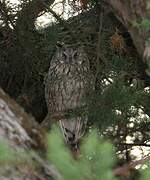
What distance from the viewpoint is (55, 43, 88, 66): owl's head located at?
156 inches

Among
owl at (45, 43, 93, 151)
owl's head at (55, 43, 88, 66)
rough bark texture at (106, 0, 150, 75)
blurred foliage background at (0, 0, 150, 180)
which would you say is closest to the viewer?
Result: rough bark texture at (106, 0, 150, 75)

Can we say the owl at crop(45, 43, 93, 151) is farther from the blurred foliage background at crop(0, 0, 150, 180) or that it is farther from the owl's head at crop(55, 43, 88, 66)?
the blurred foliage background at crop(0, 0, 150, 180)

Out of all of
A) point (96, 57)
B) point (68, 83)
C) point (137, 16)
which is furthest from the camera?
point (68, 83)

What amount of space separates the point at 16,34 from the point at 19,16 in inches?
4.3

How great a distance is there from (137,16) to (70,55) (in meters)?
1.79

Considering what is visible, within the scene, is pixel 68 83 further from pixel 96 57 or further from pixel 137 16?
pixel 137 16

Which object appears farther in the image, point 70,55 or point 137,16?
point 70,55

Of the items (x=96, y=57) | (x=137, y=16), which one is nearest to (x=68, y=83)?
(x=96, y=57)

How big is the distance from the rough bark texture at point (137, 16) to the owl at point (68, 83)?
48.4 inches

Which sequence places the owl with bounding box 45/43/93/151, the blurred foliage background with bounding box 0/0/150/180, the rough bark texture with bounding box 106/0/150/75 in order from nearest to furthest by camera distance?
the rough bark texture with bounding box 106/0/150/75 < the blurred foliage background with bounding box 0/0/150/180 < the owl with bounding box 45/43/93/151

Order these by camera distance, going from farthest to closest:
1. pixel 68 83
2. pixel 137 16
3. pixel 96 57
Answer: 1. pixel 68 83
2. pixel 96 57
3. pixel 137 16

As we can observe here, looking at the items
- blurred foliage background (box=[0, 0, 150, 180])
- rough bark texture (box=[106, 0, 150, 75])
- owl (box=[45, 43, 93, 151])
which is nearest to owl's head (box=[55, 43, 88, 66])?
owl (box=[45, 43, 93, 151])

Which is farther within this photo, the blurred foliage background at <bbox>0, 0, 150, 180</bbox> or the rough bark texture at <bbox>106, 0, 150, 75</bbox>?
the blurred foliage background at <bbox>0, 0, 150, 180</bbox>

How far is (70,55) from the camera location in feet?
14.1
